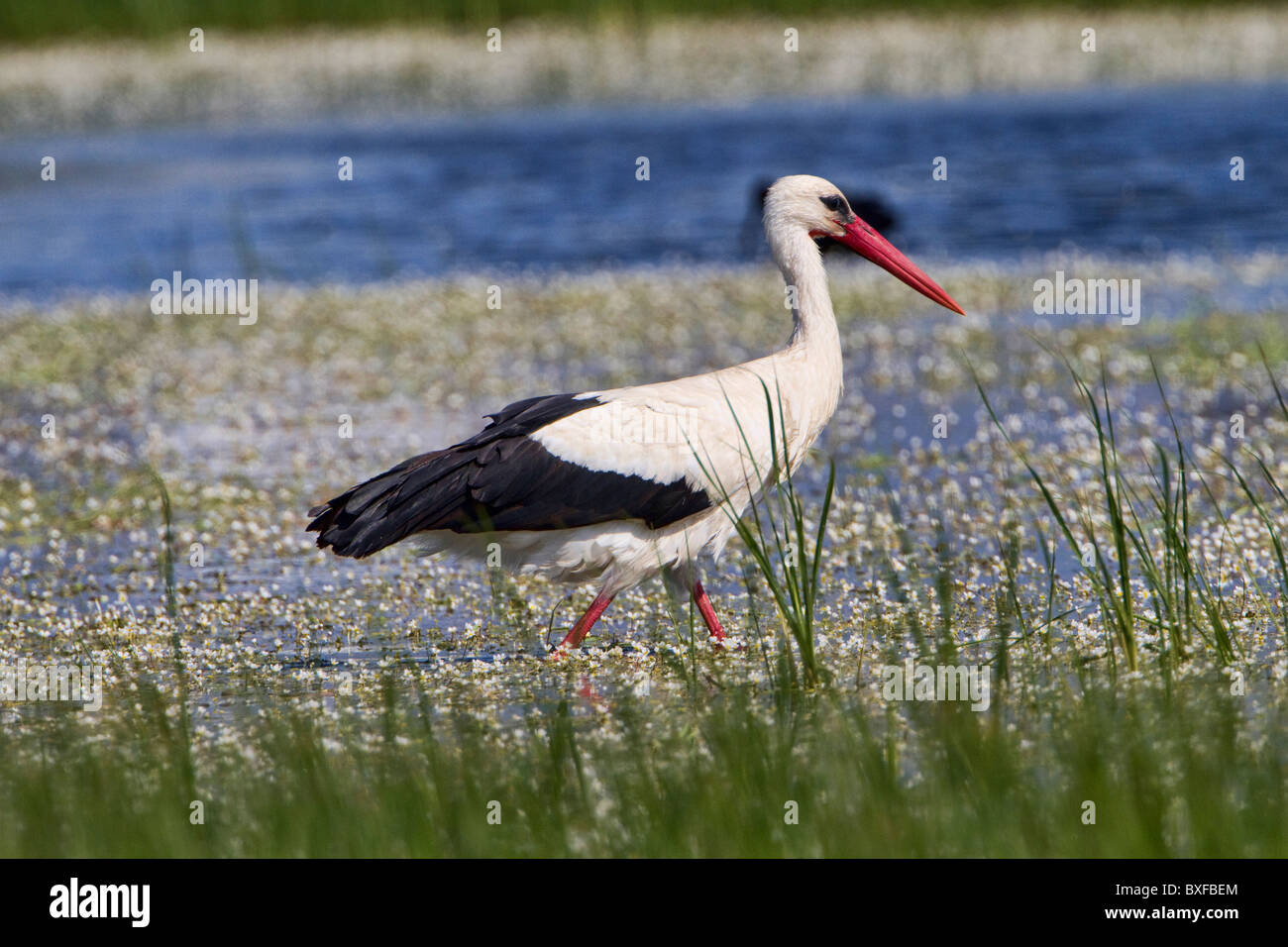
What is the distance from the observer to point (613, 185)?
20781mm

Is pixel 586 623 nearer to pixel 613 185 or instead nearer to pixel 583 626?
pixel 583 626

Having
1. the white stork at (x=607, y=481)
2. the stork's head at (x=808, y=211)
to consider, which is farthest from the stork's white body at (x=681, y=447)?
the stork's head at (x=808, y=211)

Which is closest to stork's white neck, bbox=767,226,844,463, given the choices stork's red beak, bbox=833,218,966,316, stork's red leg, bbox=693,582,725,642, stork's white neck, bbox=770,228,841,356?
stork's white neck, bbox=770,228,841,356

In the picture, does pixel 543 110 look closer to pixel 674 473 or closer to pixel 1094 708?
pixel 674 473

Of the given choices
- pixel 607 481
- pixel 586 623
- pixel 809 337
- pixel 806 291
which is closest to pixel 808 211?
pixel 806 291

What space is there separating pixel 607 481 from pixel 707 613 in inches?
27.0

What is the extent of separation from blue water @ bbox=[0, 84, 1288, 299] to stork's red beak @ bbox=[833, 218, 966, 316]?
992 centimetres

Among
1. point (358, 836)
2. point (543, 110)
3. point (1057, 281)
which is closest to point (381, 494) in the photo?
point (358, 836)

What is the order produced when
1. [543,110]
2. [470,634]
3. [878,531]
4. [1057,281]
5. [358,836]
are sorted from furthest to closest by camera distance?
[543,110], [1057,281], [878,531], [470,634], [358,836]

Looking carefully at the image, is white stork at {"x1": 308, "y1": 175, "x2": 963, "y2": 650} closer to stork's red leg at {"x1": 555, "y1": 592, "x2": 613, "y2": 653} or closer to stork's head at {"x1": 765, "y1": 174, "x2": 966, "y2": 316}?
stork's red leg at {"x1": 555, "y1": 592, "x2": 613, "y2": 653}

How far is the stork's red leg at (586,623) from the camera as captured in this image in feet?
21.1

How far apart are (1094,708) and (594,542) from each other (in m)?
2.10

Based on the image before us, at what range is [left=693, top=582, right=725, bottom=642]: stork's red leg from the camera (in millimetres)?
6500
